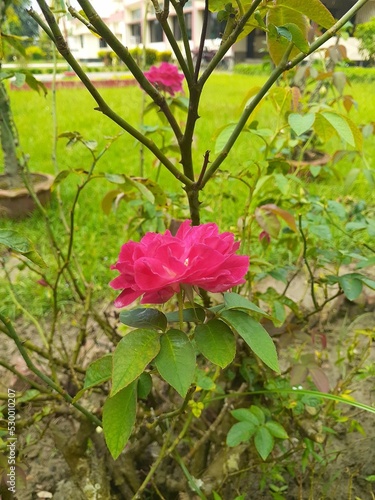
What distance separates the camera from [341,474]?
994mm

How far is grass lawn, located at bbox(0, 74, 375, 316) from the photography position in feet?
6.11

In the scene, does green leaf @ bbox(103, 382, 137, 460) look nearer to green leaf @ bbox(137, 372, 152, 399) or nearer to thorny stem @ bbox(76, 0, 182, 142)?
green leaf @ bbox(137, 372, 152, 399)

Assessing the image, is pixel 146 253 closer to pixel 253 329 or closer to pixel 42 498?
pixel 253 329

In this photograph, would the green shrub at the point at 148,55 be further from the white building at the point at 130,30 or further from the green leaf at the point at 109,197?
the green leaf at the point at 109,197

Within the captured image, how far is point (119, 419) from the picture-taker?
18.8 inches

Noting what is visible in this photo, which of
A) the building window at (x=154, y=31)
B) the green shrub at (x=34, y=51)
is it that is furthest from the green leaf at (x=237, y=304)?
the green shrub at (x=34, y=51)

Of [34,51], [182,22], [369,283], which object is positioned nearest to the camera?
[182,22]

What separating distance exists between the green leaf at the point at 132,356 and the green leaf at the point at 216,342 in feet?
0.15

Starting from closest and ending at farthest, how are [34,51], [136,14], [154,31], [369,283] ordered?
[369,283], [136,14], [154,31], [34,51]

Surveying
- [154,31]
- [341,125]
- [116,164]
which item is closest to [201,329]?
[341,125]

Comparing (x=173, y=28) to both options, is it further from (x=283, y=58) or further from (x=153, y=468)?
(x=153, y=468)

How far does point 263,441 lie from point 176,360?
363 mm

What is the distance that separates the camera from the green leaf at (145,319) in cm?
50

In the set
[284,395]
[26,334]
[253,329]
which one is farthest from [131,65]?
[26,334]
